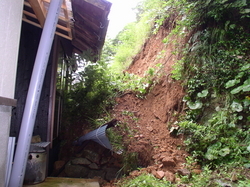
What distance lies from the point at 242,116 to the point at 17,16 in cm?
422

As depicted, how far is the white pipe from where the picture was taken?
6.58 ft

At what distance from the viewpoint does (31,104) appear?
2115 millimetres

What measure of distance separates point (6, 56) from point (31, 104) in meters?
0.53

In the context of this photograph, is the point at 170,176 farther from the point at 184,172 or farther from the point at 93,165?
the point at 93,165

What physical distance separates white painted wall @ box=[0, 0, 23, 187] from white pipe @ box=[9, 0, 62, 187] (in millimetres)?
121

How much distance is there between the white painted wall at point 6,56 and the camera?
184 cm

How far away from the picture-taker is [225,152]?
11.7ft

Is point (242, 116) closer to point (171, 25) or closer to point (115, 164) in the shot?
point (115, 164)

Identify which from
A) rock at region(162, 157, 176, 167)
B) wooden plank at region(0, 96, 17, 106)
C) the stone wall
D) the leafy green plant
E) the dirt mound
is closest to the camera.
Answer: wooden plank at region(0, 96, 17, 106)

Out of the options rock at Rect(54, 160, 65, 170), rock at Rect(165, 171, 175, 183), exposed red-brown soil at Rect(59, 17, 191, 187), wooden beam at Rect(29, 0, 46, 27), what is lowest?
rock at Rect(54, 160, 65, 170)

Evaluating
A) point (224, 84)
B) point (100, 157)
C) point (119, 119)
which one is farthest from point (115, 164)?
point (224, 84)

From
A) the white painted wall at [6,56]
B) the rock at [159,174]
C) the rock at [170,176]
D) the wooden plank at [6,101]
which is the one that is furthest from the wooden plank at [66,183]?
the wooden plank at [6,101]

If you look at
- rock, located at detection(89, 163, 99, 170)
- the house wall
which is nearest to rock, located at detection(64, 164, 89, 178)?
rock, located at detection(89, 163, 99, 170)

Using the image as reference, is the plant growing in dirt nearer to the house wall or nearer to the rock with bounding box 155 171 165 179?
the rock with bounding box 155 171 165 179
